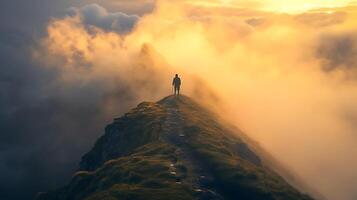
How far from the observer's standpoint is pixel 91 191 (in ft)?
653

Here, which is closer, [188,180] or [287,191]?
[188,180]

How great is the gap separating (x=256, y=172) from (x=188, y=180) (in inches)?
1337

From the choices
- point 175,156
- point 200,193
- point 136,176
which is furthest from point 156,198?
point 175,156

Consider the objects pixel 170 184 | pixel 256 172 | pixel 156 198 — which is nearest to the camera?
pixel 156 198

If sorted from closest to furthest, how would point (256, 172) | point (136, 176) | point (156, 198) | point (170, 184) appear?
point (156, 198) < point (170, 184) < point (136, 176) < point (256, 172)

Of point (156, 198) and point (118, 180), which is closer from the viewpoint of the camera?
point (156, 198)

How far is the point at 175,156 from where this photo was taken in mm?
199500

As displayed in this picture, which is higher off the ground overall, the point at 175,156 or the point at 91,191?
the point at 175,156

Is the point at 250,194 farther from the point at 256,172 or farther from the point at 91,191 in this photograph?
the point at 91,191

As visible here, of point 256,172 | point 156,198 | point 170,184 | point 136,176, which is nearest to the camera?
point 156,198

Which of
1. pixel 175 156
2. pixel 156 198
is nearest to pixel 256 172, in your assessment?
pixel 175 156

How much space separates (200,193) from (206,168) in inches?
1224

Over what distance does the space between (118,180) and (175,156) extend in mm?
22332

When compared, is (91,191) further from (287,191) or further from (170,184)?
(287,191)
